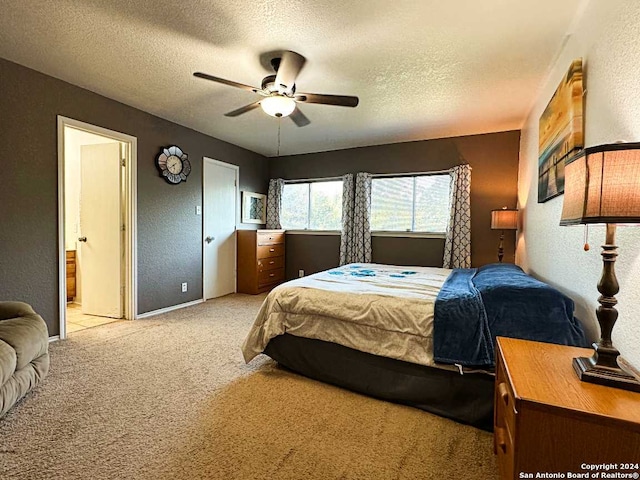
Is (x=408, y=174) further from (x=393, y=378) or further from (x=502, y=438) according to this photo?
(x=502, y=438)

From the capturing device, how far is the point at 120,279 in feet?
12.1

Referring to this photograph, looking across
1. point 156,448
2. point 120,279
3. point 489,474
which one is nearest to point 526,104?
point 489,474

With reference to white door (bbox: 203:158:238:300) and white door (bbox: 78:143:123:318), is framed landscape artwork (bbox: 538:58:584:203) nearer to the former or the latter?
white door (bbox: 203:158:238:300)

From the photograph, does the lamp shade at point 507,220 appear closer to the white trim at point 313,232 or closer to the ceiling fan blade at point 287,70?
the white trim at point 313,232

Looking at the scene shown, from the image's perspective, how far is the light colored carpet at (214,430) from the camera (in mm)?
1419

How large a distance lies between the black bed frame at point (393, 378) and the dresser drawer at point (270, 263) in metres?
2.83

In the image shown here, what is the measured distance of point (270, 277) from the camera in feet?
17.8

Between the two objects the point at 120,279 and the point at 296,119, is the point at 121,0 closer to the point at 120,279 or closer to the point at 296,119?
the point at 296,119

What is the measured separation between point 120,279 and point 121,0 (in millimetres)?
2888

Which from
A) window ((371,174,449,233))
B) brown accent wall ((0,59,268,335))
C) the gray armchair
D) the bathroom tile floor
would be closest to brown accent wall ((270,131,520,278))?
window ((371,174,449,233))

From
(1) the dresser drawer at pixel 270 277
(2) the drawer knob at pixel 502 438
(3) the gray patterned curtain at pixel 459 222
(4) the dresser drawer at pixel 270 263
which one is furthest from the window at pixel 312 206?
(2) the drawer knob at pixel 502 438

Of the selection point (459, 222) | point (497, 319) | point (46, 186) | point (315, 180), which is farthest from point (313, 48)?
point (315, 180)

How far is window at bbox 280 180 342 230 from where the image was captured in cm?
544

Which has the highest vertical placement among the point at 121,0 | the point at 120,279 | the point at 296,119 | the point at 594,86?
the point at 121,0
